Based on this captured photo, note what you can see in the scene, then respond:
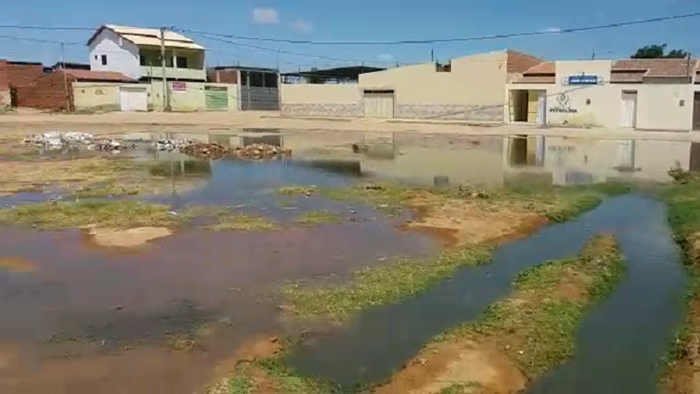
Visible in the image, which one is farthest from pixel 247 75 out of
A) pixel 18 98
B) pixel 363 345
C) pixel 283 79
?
pixel 363 345

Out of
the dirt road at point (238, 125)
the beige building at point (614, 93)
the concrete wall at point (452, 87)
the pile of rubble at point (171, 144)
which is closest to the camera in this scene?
the pile of rubble at point (171, 144)

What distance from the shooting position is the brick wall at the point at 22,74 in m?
63.7

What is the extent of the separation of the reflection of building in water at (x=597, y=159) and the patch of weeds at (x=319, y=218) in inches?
349

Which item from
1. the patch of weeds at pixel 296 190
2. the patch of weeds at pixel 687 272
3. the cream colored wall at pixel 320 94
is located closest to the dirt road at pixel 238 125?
the cream colored wall at pixel 320 94

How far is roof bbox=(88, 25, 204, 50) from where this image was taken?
7350 cm

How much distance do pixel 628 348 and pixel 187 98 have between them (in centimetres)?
6433

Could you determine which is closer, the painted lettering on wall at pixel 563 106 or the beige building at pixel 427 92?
the painted lettering on wall at pixel 563 106

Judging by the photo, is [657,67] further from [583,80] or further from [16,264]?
[16,264]

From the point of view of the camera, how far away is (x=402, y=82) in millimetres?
56219

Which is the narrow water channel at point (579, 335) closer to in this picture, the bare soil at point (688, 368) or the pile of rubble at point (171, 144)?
the bare soil at point (688, 368)

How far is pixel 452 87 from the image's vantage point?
2121 inches

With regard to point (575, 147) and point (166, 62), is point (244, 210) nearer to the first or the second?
point (575, 147)

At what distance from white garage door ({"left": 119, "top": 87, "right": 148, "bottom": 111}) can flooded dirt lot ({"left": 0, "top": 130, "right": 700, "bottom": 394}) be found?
43126 mm

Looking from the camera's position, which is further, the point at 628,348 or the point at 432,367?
the point at 628,348
